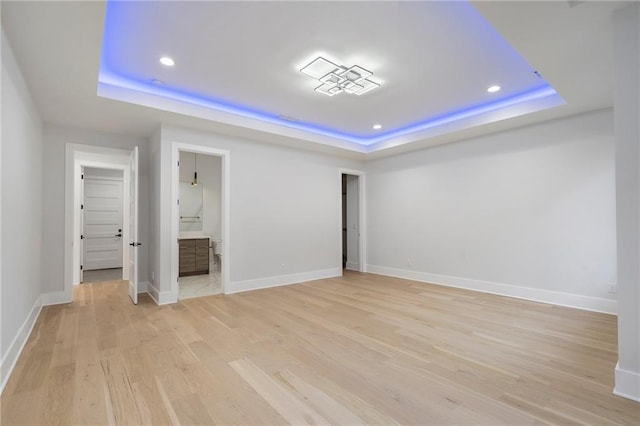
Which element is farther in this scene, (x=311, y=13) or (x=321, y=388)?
(x=311, y=13)

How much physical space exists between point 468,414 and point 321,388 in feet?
3.15

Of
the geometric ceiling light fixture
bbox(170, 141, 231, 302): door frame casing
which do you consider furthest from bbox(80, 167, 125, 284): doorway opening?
the geometric ceiling light fixture

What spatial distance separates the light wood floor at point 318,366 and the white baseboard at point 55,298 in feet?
1.01

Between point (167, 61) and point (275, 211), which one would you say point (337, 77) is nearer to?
point (167, 61)

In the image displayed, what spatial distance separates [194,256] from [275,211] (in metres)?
2.48

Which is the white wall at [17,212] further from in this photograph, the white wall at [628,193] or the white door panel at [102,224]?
the white wall at [628,193]

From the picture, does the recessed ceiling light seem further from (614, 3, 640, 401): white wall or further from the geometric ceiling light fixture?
(614, 3, 640, 401): white wall

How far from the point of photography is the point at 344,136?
20.2 ft

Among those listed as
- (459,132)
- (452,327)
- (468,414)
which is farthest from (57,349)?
(459,132)

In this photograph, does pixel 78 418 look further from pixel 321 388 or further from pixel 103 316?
pixel 103 316

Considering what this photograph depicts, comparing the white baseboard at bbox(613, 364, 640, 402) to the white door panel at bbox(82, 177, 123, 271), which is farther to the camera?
the white door panel at bbox(82, 177, 123, 271)

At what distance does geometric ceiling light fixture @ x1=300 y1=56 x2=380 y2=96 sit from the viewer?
3.24 m

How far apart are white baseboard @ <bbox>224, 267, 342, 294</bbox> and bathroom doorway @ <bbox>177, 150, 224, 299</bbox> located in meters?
1.67

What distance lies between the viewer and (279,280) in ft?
18.4
